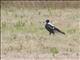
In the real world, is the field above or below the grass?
above

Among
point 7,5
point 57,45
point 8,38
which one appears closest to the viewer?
point 57,45

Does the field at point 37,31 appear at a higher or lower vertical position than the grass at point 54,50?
higher

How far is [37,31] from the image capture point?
14438mm

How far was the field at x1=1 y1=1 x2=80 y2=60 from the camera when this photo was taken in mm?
11375

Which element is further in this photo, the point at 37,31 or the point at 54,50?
the point at 37,31

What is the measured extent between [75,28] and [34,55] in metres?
4.21

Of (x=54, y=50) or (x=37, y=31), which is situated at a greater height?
(x=37, y=31)

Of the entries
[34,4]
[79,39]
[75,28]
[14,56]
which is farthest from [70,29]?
[34,4]

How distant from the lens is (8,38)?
13.3 m

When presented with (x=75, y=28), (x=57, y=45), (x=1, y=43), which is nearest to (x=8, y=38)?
(x=1, y=43)

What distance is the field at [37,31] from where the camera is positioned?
37.3 ft

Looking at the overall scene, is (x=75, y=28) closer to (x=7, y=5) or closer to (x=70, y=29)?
(x=70, y=29)

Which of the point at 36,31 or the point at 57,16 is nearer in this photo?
the point at 36,31

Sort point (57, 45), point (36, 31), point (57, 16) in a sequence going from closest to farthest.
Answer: point (57, 45) → point (36, 31) → point (57, 16)
